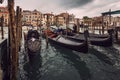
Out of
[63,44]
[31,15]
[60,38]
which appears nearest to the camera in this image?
[63,44]

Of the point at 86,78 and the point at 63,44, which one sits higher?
the point at 63,44

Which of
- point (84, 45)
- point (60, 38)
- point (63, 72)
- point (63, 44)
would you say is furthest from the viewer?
point (60, 38)

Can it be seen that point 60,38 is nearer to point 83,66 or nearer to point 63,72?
point 83,66

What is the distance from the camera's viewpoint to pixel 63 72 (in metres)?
11.7

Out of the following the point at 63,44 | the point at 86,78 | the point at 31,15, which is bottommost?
the point at 86,78

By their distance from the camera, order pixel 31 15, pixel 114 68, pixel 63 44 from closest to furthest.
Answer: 1. pixel 114 68
2. pixel 63 44
3. pixel 31 15

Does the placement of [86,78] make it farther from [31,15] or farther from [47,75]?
[31,15]

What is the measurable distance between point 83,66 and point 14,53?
6.58 m

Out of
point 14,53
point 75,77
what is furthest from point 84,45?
point 14,53

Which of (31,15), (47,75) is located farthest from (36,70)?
(31,15)

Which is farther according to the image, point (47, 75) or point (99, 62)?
point (99, 62)

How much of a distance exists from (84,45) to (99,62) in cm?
171

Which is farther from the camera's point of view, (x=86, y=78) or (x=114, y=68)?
(x=114, y=68)

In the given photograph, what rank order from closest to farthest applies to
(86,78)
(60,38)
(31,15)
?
(86,78)
(60,38)
(31,15)
